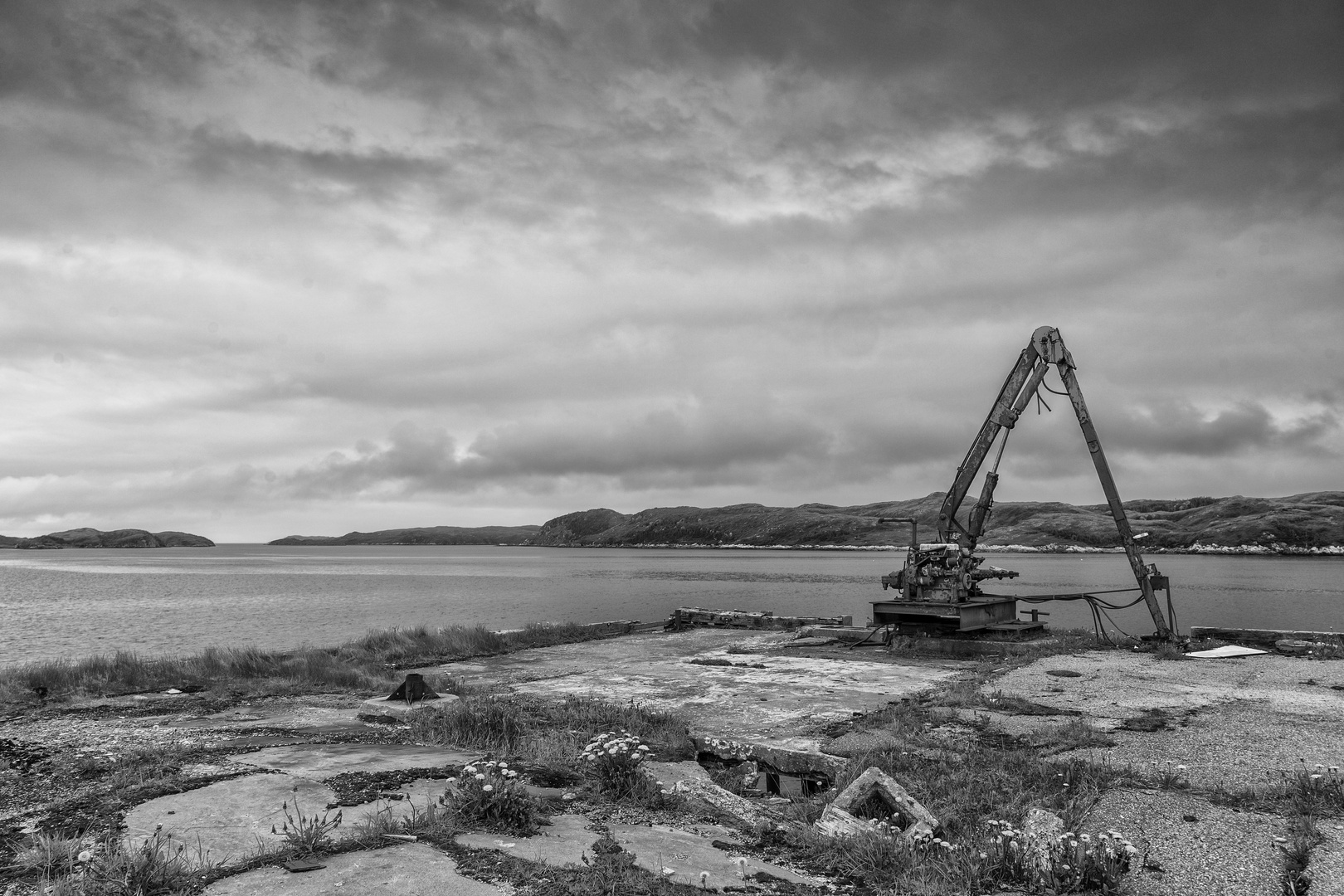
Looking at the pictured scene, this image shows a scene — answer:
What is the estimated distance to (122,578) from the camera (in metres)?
100

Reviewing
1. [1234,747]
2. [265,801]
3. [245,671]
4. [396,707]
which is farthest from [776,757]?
[245,671]

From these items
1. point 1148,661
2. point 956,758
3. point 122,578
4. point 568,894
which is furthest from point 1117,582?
point 122,578

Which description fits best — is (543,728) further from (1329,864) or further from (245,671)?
(245,671)

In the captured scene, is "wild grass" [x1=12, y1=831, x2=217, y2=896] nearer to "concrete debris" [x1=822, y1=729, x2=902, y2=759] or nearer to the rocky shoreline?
the rocky shoreline

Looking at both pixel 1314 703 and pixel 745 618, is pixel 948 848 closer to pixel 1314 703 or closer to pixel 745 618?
pixel 1314 703

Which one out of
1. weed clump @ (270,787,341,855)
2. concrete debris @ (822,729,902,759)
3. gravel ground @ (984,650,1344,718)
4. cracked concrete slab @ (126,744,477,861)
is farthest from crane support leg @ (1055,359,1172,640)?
weed clump @ (270,787,341,855)

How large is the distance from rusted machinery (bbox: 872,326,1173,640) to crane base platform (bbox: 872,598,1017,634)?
0.07 ft

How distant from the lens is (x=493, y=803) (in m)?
6.22

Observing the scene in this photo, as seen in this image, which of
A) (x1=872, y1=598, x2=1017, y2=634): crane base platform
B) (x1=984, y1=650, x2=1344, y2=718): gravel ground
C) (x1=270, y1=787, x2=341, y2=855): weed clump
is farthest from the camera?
(x1=872, y1=598, x2=1017, y2=634): crane base platform

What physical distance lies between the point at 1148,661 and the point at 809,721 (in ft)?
36.3

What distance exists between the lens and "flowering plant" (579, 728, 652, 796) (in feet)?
24.3

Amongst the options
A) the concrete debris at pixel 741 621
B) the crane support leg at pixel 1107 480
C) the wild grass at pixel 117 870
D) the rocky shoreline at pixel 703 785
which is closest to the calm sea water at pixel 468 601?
the concrete debris at pixel 741 621

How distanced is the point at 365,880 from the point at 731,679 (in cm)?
1231

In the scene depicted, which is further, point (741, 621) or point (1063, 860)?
point (741, 621)
